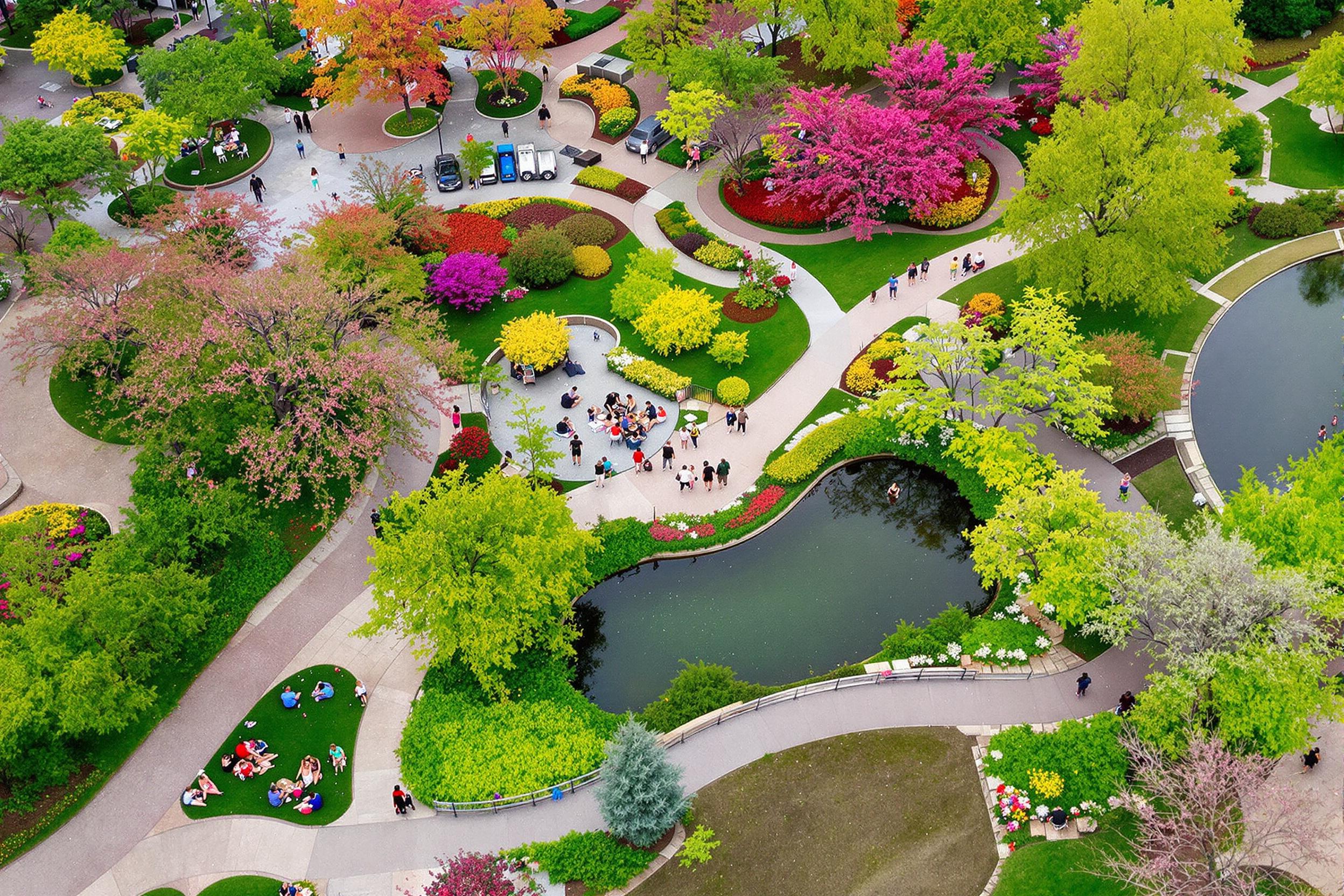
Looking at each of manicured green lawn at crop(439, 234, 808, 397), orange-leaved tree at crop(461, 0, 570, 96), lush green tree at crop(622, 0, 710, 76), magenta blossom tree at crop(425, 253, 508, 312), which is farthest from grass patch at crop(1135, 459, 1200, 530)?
orange-leaved tree at crop(461, 0, 570, 96)

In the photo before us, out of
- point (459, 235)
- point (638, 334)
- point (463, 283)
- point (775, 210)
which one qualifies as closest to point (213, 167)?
point (459, 235)

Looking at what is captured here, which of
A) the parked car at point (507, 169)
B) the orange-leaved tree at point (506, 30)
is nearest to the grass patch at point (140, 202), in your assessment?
the parked car at point (507, 169)

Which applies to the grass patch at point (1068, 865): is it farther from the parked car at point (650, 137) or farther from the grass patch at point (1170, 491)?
the parked car at point (650, 137)

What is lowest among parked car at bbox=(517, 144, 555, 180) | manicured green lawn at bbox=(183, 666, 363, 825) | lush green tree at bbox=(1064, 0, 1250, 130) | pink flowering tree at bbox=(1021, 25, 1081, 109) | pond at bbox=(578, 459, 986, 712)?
manicured green lawn at bbox=(183, 666, 363, 825)

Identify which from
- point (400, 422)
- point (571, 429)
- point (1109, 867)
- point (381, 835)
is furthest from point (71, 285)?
point (1109, 867)

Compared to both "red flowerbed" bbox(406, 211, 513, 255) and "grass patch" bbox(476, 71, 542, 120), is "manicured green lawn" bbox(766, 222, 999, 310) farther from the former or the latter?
"grass patch" bbox(476, 71, 542, 120)
